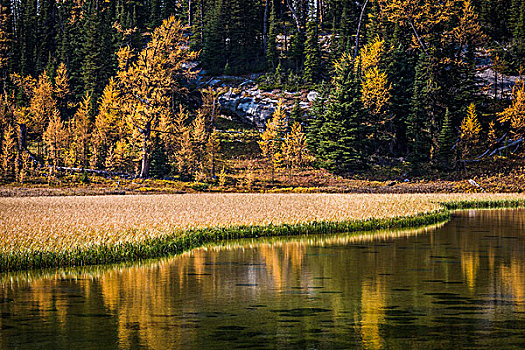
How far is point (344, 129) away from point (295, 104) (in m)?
11.2

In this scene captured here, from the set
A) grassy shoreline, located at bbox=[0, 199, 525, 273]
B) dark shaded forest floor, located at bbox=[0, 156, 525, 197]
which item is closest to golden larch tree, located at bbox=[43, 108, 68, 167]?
dark shaded forest floor, located at bbox=[0, 156, 525, 197]

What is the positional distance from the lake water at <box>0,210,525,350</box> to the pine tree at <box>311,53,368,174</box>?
151 feet

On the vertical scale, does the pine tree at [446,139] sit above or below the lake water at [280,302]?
above

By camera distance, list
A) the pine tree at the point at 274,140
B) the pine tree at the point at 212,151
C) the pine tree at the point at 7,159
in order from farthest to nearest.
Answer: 1. the pine tree at the point at 274,140
2. the pine tree at the point at 212,151
3. the pine tree at the point at 7,159

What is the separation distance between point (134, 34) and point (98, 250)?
86.8 m


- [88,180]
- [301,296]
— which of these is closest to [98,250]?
[301,296]

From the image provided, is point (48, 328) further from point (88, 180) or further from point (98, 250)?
point (88, 180)

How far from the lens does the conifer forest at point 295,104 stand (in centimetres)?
6788

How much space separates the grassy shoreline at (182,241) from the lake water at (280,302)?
0.84m

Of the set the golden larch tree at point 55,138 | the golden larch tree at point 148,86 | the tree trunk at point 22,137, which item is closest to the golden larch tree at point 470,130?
the golden larch tree at point 148,86

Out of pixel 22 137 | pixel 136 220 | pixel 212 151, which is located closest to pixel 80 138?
pixel 22 137

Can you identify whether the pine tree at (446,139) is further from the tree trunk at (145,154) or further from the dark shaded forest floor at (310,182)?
the tree trunk at (145,154)

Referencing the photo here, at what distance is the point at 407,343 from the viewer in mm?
10266

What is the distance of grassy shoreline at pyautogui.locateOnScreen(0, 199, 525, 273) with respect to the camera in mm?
18891
